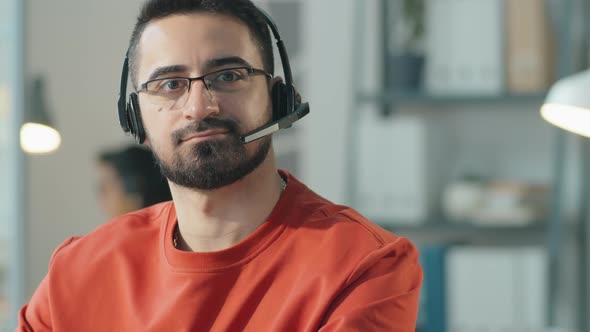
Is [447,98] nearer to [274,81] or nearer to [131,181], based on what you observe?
[131,181]

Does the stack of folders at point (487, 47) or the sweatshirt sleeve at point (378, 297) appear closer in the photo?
the sweatshirt sleeve at point (378, 297)

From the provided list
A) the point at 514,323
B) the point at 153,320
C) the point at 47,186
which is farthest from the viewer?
the point at 47,186

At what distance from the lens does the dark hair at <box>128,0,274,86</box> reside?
1069mm

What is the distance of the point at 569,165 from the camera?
3.21m

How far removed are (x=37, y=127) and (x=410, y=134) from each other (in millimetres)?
1354

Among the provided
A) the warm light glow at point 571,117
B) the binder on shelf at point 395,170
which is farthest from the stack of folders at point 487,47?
the warm light glow at point 571,117

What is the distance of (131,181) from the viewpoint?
2.61 meters

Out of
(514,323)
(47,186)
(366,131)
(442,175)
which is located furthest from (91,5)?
(514,323)

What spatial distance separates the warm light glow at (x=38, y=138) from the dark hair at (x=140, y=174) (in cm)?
41

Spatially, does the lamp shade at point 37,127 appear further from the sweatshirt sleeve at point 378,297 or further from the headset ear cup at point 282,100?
the sweatshirt sleeve at point 378,297

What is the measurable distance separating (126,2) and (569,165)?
180cm

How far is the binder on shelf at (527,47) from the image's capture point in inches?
118

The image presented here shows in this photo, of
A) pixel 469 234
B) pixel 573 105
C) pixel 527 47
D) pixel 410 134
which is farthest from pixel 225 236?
pixel 469 234

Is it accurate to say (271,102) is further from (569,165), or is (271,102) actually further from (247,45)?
(569,165)
